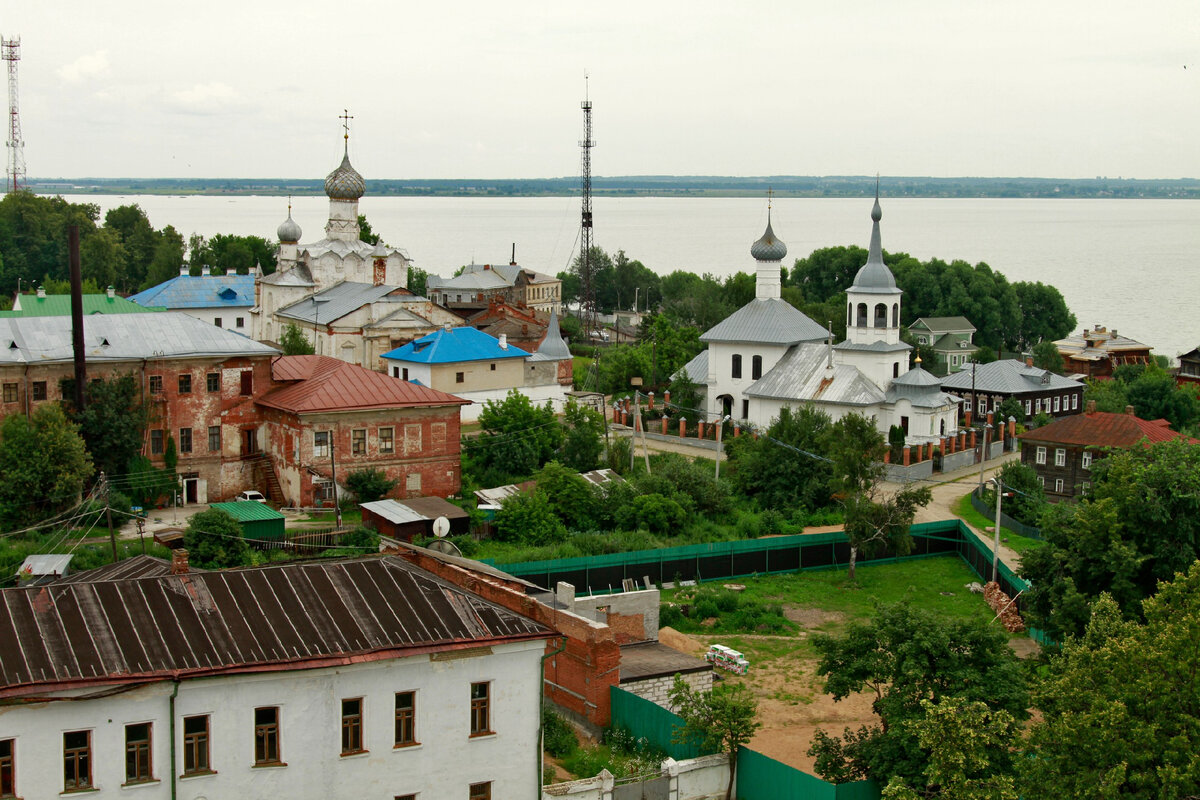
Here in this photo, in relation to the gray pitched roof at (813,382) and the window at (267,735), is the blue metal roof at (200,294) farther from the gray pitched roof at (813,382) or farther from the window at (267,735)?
the window at (267,735)

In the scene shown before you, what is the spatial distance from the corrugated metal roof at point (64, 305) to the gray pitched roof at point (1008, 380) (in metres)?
33.1

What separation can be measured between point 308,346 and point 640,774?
117 ft

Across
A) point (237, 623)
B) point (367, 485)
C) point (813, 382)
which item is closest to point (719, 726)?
point (237, 623)

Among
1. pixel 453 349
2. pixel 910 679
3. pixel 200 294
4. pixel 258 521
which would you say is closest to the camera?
pixel 910 679

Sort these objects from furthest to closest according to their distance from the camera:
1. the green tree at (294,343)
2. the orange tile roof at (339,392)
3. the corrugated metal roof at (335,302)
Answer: the corrugated metal roof at (335,302)
the green tree at (294,343)
the orange tile roof at (339,392)

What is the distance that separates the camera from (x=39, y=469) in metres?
32.1

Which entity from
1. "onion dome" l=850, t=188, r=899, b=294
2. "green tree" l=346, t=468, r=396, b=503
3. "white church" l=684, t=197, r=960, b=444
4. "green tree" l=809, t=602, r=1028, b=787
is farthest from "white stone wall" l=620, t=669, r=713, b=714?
"onion dome" l=850, t=188, r=899, b=294

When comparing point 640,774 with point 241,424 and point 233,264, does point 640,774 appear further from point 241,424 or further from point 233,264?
point 233,264

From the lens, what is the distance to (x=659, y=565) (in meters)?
33.6

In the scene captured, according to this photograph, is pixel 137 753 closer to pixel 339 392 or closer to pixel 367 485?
pixel 367 485

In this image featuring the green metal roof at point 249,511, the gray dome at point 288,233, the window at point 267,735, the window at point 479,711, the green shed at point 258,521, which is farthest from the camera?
the gray dome at point 288,233

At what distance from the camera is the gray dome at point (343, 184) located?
6725 cm

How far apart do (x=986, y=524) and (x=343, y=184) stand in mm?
39582

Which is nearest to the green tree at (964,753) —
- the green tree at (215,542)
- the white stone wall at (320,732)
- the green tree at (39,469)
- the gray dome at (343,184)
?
the white stone wall at (320,732)
